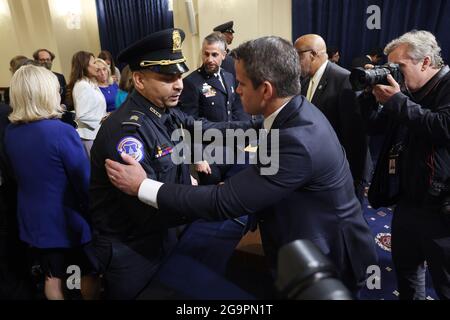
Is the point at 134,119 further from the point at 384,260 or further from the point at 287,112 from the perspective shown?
the point at 384,260

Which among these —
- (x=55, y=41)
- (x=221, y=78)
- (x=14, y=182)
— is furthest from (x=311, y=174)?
(x=55, y=41)

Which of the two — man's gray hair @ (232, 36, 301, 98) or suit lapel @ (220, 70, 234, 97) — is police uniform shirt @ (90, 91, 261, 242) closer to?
man's gray hair @ (232, 36, 301, 98)

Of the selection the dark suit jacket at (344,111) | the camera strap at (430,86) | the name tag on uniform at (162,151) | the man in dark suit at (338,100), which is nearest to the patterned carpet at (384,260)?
the man in dark suit at (338,100)

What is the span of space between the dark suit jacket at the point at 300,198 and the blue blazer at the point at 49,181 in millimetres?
711

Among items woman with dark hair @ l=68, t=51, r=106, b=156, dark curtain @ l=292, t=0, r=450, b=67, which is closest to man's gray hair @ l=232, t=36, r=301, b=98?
woman with dark hair @ l=68, t=51, r=106, b=156

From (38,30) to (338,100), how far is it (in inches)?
232

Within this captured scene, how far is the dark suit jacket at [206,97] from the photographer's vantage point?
2836mm

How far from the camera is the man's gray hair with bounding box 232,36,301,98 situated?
1.06 metres

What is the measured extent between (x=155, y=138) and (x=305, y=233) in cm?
67

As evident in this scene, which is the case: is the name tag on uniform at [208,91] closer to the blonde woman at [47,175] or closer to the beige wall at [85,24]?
the blonde woman at [47,175]

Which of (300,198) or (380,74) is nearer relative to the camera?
(300,198)

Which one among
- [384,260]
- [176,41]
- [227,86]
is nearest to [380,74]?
[176,41]

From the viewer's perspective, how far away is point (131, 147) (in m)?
1.19
